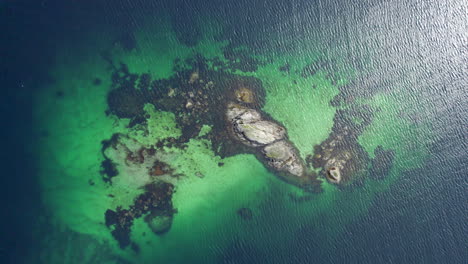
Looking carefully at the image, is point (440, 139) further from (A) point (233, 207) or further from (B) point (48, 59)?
(B) point (48, 59)

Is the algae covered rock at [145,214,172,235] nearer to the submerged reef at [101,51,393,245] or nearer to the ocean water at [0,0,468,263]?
the submerged reef at [101,51,393,245]

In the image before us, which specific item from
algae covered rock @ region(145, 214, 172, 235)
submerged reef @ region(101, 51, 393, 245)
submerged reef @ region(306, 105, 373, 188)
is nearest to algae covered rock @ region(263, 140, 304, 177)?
submerged reef @ region(101, 51, 393, 245)

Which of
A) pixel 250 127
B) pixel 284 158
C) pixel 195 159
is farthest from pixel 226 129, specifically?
pixel 284 158

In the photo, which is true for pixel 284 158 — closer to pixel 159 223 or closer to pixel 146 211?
pixel 159 223

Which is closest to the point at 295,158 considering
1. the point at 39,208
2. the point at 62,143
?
the point at 62,143

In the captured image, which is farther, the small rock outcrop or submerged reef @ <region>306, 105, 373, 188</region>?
submerged reef @ <region>306, 105, 373, 188</region>
